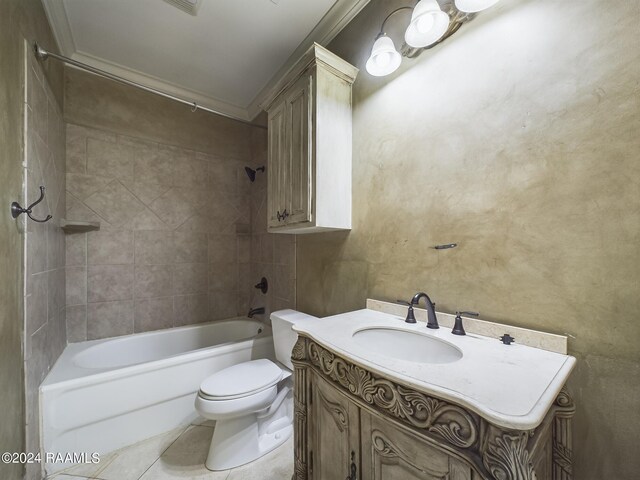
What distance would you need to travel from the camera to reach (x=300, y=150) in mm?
→ 1452

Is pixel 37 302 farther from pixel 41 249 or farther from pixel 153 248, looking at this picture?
pixel 153 248

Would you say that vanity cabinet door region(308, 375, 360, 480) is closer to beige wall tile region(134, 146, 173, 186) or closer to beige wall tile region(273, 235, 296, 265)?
beige wall tile region(273, 235, 296, 265)

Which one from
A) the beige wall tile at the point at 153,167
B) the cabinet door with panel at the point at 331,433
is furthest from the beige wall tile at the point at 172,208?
the cabinet door with panel at the point at 331,433

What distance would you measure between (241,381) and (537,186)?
160 centimetres

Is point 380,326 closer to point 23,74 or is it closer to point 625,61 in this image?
point 625,61

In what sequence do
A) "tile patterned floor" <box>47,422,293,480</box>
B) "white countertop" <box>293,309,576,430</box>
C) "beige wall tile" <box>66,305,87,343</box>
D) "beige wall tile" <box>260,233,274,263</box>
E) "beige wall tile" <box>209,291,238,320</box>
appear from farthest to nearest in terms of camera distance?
"beige wall tile" <box>209,291,238,320</box>, "beige wall tile" <box>260,233,274,263</box>, "beige wall tile" <box>66,305,87,343</box>, "tile patterned floor" <box>47,422,293,480</box>, "white countertop" <box>293,309,576,430</box>

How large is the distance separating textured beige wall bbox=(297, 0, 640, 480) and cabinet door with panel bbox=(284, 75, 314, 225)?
1.39 ft

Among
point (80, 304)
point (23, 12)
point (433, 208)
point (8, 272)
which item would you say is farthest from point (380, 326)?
point (80, 304)

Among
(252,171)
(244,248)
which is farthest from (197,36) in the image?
(244,248)

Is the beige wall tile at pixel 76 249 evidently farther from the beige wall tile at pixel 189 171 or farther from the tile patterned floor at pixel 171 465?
the tile patterned floor at pixel 171 465

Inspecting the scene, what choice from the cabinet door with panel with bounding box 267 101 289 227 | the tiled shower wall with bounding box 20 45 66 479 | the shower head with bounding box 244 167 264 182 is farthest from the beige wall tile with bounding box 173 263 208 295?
the cabinet door with panel with bounding box 267 101 289 227

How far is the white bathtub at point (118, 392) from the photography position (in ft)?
4.23

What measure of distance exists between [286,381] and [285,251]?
956 mm

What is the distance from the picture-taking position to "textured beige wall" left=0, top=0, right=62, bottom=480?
2.97 ft
